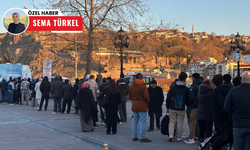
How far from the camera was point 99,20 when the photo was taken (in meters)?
18.8

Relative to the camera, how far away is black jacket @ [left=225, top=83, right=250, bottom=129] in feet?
15.7

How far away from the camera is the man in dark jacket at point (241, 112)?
479 cm

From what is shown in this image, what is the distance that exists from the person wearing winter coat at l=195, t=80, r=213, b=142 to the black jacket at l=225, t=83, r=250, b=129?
1.83m

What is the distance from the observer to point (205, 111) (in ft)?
22.5

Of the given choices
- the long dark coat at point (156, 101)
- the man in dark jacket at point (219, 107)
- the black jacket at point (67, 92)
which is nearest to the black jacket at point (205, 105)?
the man in dark jacket at point (219, 107)

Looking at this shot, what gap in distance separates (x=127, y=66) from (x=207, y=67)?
5441cm

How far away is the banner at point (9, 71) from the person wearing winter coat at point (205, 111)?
911 inches

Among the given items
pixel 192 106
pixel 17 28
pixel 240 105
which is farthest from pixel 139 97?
pixel 17 28

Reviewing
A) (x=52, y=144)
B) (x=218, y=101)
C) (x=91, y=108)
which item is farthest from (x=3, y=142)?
(x=218, y=101)

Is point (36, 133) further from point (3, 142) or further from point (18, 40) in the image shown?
point (18, 40)

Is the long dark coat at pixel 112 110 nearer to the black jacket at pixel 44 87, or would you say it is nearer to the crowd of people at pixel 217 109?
the crowd of people at pixel 217 109

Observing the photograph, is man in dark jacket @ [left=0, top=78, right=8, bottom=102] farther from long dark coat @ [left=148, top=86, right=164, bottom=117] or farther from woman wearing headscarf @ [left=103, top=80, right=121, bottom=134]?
long dark coat @ [left=148, top=86, right=164, bottom=117]

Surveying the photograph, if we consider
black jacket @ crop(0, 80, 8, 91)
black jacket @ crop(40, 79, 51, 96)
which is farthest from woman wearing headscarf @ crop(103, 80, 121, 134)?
black jacket @ crop(0, 80, 8, 91)

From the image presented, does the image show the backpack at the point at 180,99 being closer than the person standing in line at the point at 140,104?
Yes
